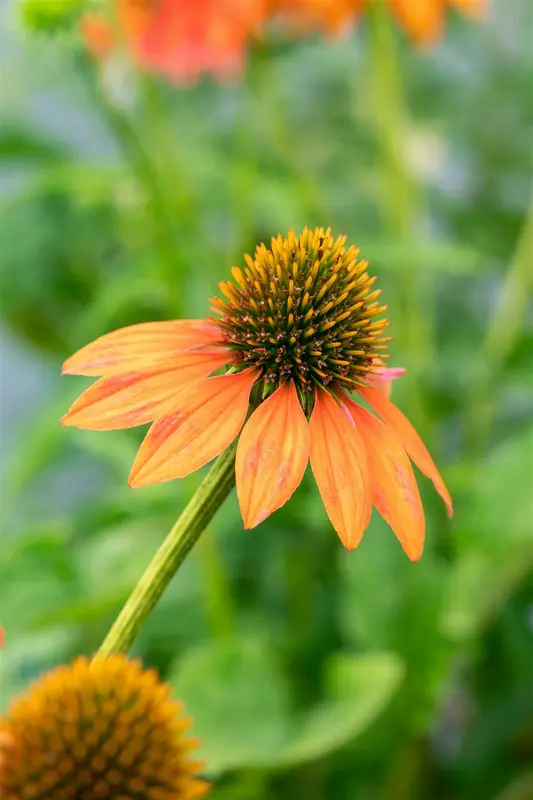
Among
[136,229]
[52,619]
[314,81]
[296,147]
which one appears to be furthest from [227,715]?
[314,81]

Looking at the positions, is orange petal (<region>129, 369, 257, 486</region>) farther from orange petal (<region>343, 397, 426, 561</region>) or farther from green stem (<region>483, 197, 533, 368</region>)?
green stem (<region>483, 197, 533, 368</region>)

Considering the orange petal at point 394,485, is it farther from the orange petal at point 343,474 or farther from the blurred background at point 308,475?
the blurred background at point 308,475

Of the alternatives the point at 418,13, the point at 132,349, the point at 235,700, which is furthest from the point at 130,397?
the point at 418,13

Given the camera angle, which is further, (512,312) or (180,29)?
(512,312)

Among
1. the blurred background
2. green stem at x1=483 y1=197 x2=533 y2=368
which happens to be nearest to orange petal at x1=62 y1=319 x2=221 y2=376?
the blurred background

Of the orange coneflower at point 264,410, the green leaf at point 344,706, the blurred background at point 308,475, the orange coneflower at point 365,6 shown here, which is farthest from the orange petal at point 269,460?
the orange coneflower at point 365,6

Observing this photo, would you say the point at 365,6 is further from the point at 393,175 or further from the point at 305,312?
the point at 305,312
